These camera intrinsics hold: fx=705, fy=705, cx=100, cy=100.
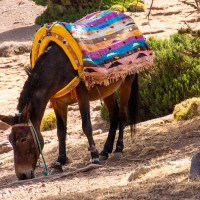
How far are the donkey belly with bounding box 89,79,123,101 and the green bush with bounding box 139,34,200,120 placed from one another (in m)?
3.29

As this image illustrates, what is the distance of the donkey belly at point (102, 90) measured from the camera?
988cm

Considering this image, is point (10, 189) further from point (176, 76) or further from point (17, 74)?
point (17, 74)

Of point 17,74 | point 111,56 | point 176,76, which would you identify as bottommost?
point 17,74

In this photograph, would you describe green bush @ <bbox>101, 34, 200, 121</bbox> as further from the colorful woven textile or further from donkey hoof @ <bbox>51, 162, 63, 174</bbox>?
donkey hoof @ <bbox>51, 162, 63, 174</bbox>

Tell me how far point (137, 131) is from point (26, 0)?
899 inches

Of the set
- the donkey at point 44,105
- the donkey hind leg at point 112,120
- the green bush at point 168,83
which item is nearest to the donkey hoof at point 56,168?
the donkey at point 44,105

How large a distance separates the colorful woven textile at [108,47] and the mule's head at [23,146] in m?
1.10

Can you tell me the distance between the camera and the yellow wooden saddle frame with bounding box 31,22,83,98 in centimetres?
930

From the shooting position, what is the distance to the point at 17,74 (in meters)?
20.6

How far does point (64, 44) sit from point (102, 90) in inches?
40.5

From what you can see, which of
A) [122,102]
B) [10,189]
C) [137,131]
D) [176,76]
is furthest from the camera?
[176,76]

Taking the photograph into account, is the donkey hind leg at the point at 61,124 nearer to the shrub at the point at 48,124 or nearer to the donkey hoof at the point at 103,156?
the donkey hoof at the point at 103,156

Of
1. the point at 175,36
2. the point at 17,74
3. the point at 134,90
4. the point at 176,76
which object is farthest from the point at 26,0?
the point at 134,90

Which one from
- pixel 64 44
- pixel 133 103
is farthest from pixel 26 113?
pixel 133 103
